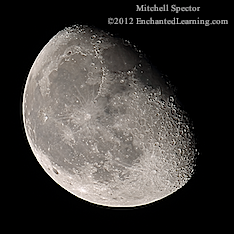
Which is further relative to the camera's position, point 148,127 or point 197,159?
point 197,159

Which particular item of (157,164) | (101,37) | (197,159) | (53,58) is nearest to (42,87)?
(53,58)

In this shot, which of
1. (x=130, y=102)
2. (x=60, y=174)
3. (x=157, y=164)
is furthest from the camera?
(x=60, y=174)

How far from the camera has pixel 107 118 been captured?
2.23 metres

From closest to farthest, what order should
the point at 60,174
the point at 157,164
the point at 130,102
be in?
the point at 130,102
the point at 157,164
the point at 60,174

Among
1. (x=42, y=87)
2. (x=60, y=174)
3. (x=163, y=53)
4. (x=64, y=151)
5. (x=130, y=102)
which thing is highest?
(x=163, y=53)

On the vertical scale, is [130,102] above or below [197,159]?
above

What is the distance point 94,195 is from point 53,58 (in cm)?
125

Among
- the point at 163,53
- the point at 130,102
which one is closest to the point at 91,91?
the point at 130,102

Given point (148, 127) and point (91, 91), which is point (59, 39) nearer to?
point (91, 91)

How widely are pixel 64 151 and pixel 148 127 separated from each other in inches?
28.1

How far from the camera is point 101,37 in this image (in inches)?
94.9

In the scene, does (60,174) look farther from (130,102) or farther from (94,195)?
(130,102)

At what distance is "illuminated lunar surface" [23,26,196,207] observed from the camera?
224 cm

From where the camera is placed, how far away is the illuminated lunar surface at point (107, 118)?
2236 millimetres
